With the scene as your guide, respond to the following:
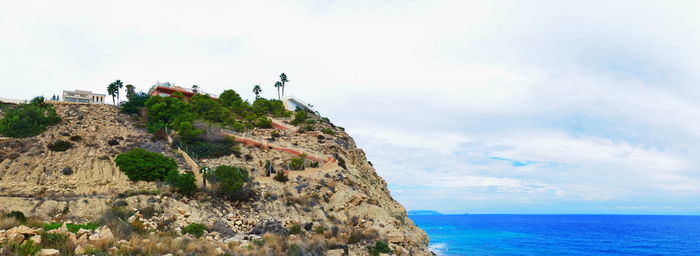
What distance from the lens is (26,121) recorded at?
37.5 metres

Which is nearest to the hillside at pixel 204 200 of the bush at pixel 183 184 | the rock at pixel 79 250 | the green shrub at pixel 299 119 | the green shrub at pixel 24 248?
the rock at pixel 79 250

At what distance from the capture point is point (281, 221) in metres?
25.4

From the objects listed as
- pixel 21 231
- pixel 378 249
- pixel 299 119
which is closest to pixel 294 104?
pixel 299 119

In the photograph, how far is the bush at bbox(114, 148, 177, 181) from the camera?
2917cm

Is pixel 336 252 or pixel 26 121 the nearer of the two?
pixel 336 252

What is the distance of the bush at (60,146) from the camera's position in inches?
1313

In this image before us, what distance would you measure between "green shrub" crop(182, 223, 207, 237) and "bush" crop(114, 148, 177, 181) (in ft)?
29.3

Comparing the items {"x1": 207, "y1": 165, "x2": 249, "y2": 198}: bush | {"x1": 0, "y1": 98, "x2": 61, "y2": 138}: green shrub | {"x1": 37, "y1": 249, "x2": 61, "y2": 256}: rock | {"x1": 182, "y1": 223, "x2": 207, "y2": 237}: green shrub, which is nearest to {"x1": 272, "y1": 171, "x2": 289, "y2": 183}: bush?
{"x1": 207, "y1": 165, "x2": 249, "y2": 198}: bush

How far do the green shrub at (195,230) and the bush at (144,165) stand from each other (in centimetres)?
893

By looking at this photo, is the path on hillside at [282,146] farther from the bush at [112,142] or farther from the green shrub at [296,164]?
the bush at [112,142]

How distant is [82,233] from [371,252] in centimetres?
1360

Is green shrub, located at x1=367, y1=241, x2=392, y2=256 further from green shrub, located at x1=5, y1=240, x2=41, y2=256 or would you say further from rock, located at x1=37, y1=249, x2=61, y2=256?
green shrub, located at x1=5, y1=240, x2=41, y2=256

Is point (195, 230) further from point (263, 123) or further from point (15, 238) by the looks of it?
point (263, 123)

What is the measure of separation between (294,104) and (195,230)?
45941 mm
